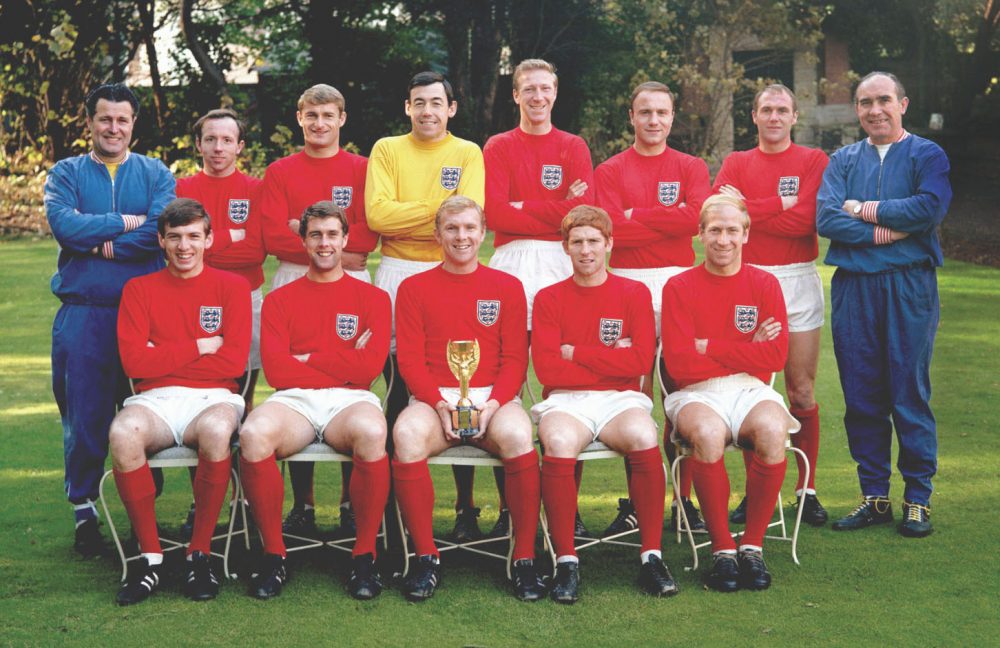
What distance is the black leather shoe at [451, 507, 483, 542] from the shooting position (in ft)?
16.6

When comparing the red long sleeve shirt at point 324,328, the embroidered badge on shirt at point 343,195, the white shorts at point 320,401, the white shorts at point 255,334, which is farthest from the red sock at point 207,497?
the embroidered badge on shirt at point 343,195

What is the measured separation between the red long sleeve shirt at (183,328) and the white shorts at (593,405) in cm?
127

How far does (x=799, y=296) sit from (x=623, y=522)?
Result: 1.32 m

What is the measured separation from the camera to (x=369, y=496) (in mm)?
4391

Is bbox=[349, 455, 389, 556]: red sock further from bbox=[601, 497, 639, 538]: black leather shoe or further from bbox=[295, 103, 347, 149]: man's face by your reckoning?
bbox=[295, 103, 347, 149]: man's face

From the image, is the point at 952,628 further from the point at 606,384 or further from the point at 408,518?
the point at 408,518

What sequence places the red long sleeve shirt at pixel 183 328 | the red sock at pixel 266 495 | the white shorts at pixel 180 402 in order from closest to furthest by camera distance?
the red sock at pixel 266 495 < the white shorts at pixel 180 402 < the red long sleeve shirt at pixel 183 328

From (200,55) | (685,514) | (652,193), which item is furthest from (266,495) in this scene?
(200,55)

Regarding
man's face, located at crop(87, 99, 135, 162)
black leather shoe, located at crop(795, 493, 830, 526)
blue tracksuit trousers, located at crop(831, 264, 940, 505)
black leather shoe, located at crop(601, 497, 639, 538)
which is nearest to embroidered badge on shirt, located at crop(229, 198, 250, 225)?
man's face, located at crop(87, 99, 135, 162)

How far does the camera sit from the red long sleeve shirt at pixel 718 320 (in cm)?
459

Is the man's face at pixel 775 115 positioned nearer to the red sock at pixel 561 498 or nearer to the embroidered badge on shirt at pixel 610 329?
the embroidered badge on shirt at pixel 610 329

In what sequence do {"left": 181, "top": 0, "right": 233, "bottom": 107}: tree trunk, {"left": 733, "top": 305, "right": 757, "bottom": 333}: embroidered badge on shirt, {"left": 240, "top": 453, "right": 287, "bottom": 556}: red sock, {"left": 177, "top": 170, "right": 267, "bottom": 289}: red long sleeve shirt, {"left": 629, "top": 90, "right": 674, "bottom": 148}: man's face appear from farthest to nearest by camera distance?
1. {"left": 181, "top": 0, "right": 233, "bottom": 107}: tree trunk
2. {"left": 177, "top": 170, "right": 267, "bottom": 289}: red long sleeve shirt
3. {"left": 629, "top": 90, "right": 674, "bottom": 148}: man's face
4. {"left": 733, "top": 305, "right": 757, "bottom": 333}: embroidered badge on shirt
5. {"left": 240, "top": 453, "right": 287, "bottom": 556}: red sock

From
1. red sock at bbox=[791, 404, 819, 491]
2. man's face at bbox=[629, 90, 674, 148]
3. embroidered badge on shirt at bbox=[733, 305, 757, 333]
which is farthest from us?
red sock at bbox=[791, 404, 819, 491]

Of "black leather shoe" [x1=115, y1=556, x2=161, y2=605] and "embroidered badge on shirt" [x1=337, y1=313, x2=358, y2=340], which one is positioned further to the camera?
"embroidered badge on shirt" [x1=337, y1=313, x2=358, y2=340]
